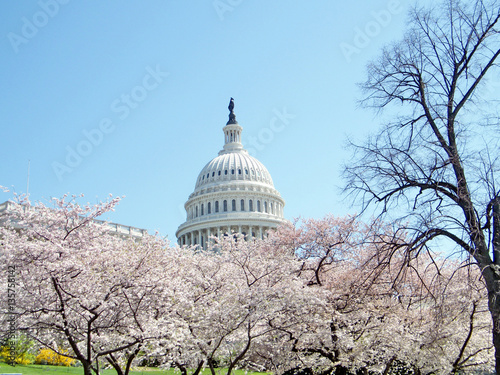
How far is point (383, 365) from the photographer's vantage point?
27.8 m

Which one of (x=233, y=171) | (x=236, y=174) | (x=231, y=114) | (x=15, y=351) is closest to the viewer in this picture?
(x=15, y=351)

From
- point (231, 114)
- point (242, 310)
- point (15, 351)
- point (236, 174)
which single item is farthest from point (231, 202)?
point (242, 310)

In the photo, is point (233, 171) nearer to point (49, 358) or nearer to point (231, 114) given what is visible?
point (231, 114)

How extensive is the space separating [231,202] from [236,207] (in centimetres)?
167

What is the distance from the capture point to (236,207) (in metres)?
116

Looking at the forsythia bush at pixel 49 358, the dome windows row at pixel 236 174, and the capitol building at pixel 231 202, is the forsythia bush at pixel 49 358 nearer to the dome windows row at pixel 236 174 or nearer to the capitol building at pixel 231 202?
the capitol building at pixel 231 202

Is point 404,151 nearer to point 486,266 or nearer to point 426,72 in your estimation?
point 426,72

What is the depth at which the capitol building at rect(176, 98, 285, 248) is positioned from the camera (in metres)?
112

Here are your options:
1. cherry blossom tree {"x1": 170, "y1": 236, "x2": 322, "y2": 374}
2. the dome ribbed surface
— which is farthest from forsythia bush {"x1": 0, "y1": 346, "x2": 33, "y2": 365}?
the dome ribbed surface

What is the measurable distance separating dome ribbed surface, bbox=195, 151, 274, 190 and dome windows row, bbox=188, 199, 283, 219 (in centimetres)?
542

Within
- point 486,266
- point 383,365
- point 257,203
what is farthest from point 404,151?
point 257,203

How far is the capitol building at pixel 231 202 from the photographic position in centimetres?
11238

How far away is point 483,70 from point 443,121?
6.07ft

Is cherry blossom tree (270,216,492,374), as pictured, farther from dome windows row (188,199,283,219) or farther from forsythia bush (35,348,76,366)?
dome windows row (188,199,283,219)
